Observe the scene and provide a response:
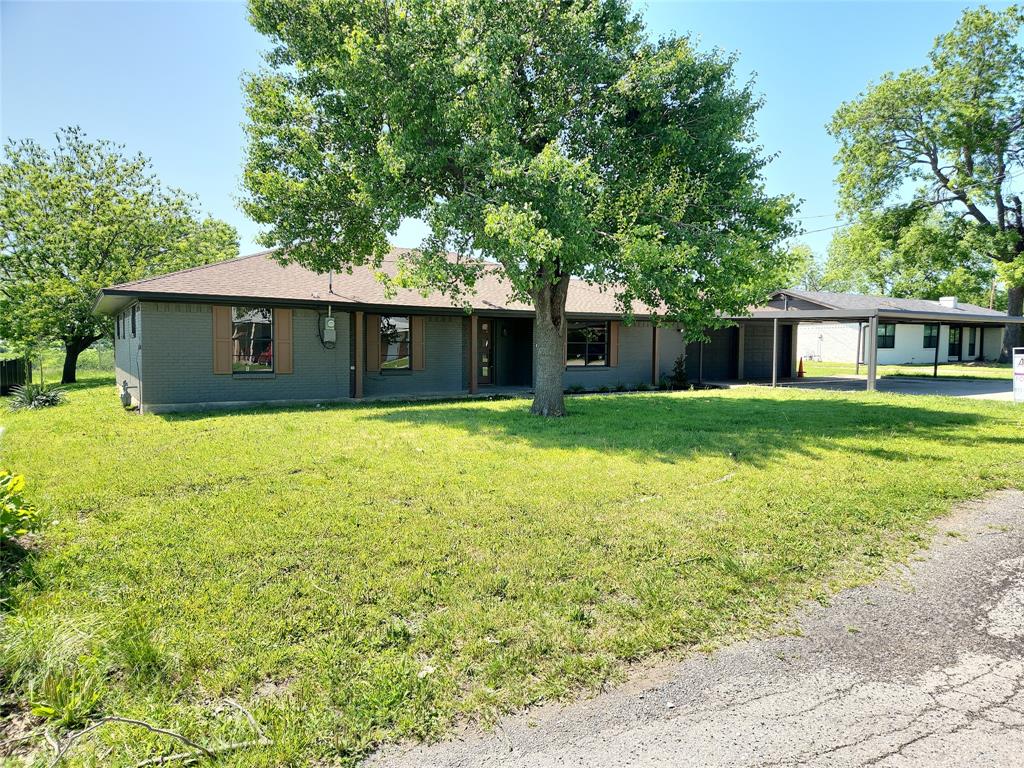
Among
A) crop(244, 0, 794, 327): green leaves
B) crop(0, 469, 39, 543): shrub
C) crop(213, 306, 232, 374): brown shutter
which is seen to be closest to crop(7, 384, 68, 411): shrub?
crop(213, 306, 232, 374): brown shutter

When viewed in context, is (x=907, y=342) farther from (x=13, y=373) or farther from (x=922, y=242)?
(x=13, y=373)

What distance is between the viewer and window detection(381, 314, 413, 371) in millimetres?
14992

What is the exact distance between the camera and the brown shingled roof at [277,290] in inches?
471

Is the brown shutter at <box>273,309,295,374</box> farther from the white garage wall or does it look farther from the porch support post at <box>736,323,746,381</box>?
the white garage wall

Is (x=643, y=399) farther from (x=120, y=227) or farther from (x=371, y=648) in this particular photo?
(x=120, y=227)

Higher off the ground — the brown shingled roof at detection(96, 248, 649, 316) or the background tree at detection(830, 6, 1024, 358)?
the background tree at detection(830, 6, 1024, 358)

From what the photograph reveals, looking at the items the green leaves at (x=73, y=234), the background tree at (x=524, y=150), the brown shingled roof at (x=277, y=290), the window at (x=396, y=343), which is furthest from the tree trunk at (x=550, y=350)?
the green leaves at (x=73, y=234)

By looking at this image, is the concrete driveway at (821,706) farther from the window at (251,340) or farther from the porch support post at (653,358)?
the porch support post at (653,358)

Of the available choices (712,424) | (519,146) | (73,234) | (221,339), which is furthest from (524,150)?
(73,234)

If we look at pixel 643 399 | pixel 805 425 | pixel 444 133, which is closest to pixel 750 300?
pixel 805 425

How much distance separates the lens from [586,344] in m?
18.0

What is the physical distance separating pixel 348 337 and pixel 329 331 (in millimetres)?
622

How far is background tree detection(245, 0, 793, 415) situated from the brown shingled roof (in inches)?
61.6

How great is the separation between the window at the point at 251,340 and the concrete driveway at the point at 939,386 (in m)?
15.6
